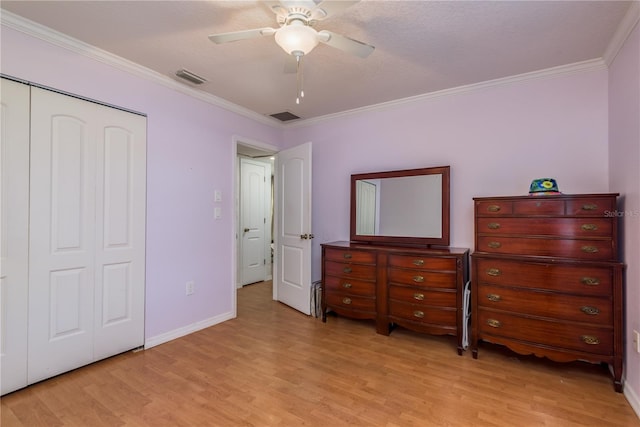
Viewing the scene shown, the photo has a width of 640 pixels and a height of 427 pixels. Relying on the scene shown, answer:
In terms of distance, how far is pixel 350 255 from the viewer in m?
3.15

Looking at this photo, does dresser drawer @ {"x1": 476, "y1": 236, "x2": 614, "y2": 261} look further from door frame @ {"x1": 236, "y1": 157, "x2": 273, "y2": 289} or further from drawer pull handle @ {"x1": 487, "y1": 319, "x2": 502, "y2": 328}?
door frame @ {"x1": 236, "y1": 157, "x2": 273, "y2": 289}

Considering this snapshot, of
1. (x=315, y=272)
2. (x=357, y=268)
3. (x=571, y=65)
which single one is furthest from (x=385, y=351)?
(x=571, y=65)

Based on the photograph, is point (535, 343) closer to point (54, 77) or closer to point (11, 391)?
point (11, 391)

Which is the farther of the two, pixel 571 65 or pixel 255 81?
pixel 255 81

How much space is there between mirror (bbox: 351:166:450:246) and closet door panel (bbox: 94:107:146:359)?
2.17 metres

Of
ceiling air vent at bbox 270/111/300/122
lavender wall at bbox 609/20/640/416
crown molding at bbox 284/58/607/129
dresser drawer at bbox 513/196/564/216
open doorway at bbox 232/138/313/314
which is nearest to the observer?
lavender wall at bbox 609/20/640/416

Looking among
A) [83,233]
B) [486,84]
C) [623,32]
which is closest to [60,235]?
[83,233]

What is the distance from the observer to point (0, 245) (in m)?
1.93

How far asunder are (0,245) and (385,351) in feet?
9.38

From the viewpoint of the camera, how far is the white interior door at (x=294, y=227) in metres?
3.54

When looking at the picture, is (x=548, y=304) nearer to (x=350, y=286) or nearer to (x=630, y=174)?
(x=630, y=174)

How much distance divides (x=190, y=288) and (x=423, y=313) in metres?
2.25

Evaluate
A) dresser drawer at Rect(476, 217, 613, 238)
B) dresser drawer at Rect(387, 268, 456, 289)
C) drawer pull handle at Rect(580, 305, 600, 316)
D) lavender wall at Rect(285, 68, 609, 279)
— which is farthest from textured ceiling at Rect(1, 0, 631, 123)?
drawer pull handle at Rect(580, 305, 600, 316)

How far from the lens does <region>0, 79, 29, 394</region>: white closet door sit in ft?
6.35
